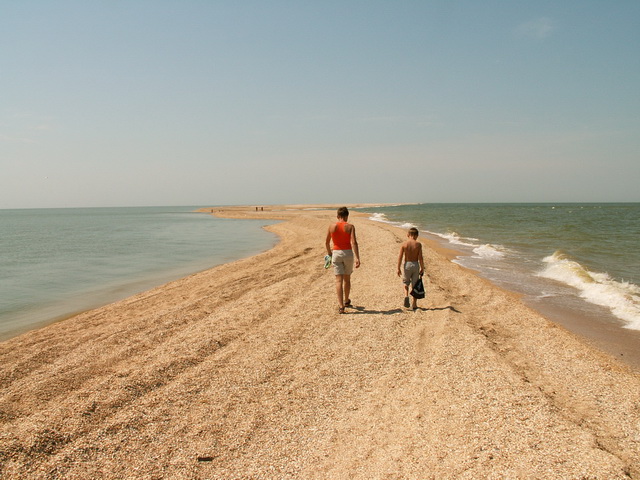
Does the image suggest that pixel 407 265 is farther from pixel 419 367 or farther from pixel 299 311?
pixel 419 367

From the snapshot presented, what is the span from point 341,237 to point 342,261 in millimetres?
452

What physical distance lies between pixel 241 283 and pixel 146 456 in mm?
7460

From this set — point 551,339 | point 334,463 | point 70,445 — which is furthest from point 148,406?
point 551,339

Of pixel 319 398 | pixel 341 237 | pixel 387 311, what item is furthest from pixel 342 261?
pixel 319 398

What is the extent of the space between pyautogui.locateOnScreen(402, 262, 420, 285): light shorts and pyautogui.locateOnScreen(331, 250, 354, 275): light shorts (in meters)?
1.10

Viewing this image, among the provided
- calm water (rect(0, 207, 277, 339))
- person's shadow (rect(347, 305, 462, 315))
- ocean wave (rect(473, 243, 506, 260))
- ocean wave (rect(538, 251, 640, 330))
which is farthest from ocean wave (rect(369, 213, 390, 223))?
person's shadow (rect(347, 305, 462, 315))

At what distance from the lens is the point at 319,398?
4238 millimetres

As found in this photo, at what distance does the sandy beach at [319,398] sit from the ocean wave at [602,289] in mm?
2429

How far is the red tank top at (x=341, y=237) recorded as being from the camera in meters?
7.21

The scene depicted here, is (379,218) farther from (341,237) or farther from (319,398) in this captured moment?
(319,398)

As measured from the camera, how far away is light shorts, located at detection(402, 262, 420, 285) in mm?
7375

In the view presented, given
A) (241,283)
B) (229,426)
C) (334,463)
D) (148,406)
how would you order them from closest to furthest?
(334,463) < (229,426) < (148,406) < (241,283)

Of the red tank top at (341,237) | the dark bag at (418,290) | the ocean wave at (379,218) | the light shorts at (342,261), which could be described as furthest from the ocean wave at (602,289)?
the ocean wave at (379,218)

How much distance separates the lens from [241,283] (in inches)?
422
